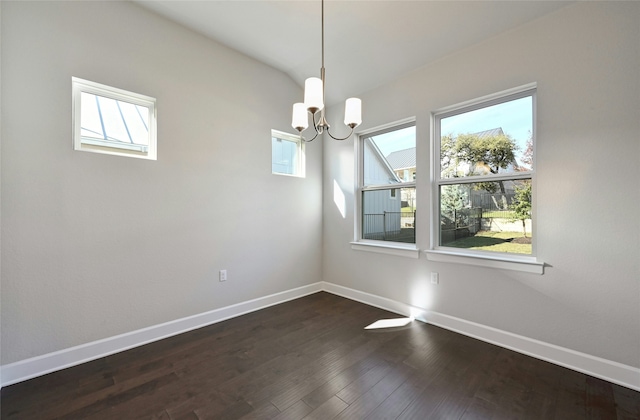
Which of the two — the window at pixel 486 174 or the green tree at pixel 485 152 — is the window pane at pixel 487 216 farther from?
the green tree at pixel 485 152

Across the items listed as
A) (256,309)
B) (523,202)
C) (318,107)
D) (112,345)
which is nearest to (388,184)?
(523,202)

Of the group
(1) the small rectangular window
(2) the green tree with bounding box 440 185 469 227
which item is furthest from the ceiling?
(2) the green tree with bounding box 440 185 469 227

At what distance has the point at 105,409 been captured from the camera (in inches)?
65.6

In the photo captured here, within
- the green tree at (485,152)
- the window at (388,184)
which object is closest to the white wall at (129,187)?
the window at (388,184)

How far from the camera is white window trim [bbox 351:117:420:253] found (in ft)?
10.4

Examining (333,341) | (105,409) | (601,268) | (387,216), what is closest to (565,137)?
(601,268)

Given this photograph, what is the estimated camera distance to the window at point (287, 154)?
11.8 ft

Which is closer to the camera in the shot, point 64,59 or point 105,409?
point 105,409

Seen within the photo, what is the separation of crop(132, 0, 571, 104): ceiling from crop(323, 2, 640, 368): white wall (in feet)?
0.64

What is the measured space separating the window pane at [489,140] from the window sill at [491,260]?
82 cm

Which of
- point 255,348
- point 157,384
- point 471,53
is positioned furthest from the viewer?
point 471,53

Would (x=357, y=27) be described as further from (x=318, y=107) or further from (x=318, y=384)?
(x=318, y=384)

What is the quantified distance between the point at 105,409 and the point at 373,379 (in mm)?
1789

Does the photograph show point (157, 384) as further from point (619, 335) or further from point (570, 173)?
point (570, 173)
